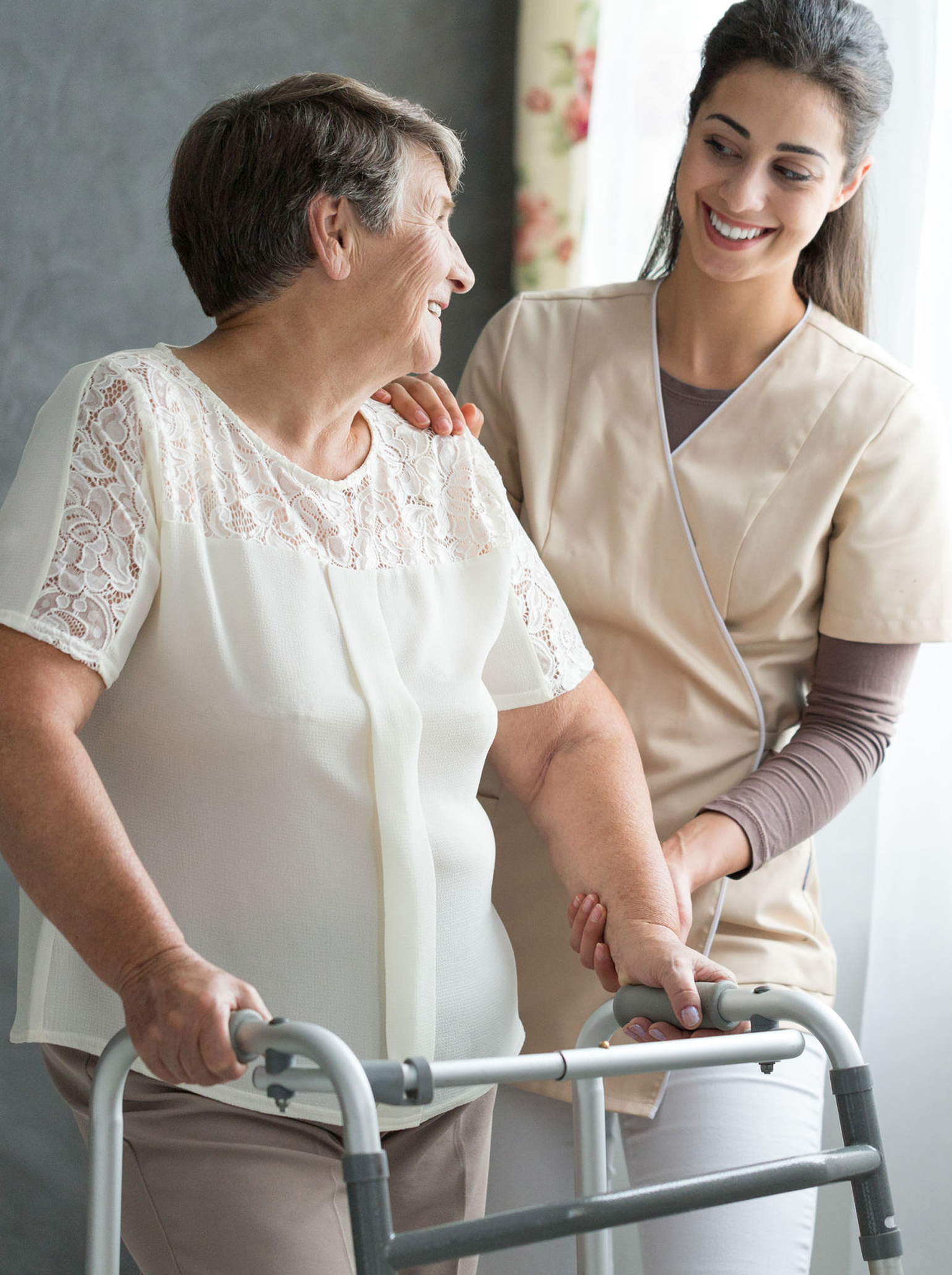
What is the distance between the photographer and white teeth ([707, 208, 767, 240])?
1.67m

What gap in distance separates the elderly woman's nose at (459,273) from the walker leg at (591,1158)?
2.75 feet

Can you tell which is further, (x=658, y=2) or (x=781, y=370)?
(x=658, y=2)

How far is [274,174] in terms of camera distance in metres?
1.32

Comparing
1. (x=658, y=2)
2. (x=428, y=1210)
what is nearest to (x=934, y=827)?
(x=428, y=1210)

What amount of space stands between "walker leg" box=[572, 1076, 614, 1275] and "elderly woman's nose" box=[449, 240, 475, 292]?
0.84 m

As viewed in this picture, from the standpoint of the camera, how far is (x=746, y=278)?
170cm

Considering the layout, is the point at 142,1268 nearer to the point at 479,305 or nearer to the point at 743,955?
the point at 743,955

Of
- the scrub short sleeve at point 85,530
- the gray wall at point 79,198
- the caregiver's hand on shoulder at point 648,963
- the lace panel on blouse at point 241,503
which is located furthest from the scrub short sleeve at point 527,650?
the gray wall at point 79,198

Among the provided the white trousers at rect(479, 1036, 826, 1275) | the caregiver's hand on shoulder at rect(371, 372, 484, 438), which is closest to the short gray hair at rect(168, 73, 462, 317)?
the caregiver's hand on shoulder at rect(371, 372, 484, 438)

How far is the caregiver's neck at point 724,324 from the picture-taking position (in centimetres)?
174

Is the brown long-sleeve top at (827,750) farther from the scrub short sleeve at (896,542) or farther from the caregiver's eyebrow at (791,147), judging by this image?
the caregiver's eyebrow at (791,147)

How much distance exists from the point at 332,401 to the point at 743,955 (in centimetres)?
84

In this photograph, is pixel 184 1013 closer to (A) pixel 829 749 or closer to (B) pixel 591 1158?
(B) pixel 591 1158

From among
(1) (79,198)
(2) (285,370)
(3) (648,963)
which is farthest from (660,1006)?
(1) (79,198)
